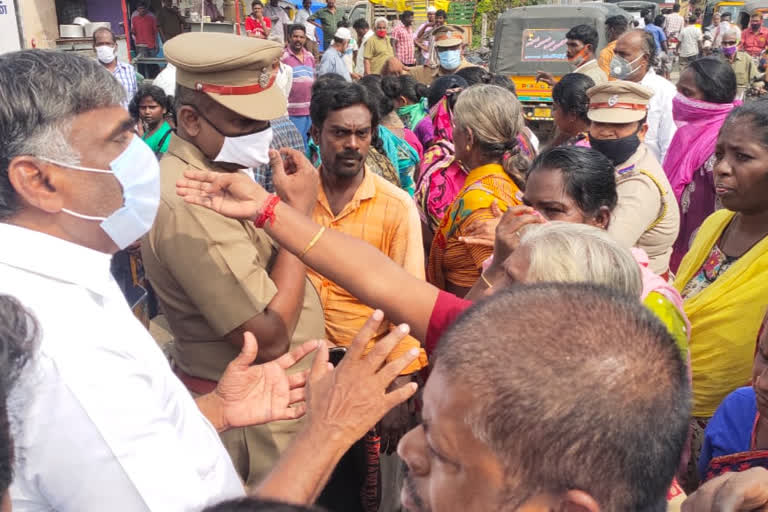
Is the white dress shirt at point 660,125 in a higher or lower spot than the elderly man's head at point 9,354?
lower

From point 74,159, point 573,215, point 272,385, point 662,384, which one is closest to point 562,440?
point 662,384

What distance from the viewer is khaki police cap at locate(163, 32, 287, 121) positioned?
86.4 inches

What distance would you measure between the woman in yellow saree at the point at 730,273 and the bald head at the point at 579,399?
4.62ft

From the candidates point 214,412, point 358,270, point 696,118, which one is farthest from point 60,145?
point 696,118

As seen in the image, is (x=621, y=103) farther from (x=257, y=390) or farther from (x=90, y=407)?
(x=90, y=407)

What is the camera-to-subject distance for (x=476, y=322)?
1095mm

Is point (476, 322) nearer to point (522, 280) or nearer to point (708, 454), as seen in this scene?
point (522, 280)

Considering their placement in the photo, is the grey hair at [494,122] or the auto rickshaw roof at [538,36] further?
the auto rickshaw roof at [538,36]

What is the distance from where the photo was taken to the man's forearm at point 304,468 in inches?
57.9

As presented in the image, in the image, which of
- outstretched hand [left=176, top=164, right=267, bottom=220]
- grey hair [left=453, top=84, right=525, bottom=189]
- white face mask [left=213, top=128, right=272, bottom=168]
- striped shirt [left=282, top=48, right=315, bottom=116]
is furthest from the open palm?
striped shirt [left=282, top=48, right=315, bottom=116]

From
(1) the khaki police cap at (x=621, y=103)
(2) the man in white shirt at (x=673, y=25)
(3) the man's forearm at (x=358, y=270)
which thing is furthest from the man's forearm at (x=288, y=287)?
(2) the man in white shirt at (x=673, y=25)

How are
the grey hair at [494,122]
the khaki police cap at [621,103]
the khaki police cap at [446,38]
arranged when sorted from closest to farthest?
the grey hair at [494,122]
the khaki police cap at [621,103]
the khaki police cap at [446,38]

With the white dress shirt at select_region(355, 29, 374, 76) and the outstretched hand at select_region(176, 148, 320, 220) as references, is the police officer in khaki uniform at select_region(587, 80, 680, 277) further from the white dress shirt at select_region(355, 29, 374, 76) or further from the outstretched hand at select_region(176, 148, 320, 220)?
the white dress shirt at select_region(355, 29, 374, 76)

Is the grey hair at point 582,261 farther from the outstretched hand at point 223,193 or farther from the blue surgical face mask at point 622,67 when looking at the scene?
the blue surgical face mask at point 622,67
